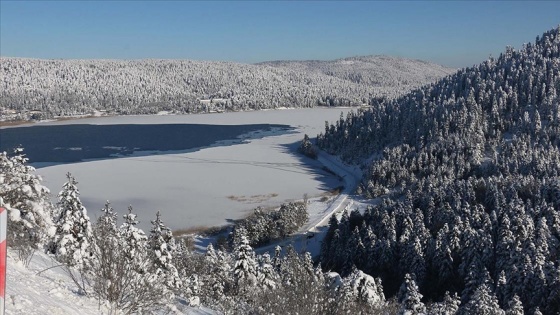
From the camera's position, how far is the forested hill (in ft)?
153

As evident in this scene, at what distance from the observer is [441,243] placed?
53.8 m

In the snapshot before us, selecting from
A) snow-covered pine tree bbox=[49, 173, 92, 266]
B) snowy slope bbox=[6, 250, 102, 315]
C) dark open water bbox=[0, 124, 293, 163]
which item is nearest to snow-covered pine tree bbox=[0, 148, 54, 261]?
snowy slope bbox=[6, 250, 102, 315]

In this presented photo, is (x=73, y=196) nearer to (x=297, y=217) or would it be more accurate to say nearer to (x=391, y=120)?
(x=297, y=217)

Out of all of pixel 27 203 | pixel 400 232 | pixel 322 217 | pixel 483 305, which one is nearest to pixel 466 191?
pixel 400 232

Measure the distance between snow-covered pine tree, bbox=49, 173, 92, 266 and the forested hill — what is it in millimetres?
22503

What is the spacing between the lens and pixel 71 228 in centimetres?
2330

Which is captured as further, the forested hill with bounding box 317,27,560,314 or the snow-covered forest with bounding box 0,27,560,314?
the forested hill with bounding box 317,27,560,314

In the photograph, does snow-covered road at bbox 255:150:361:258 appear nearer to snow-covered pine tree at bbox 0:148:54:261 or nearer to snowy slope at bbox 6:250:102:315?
snow-covered pine tree at bbox 0:148:54:261

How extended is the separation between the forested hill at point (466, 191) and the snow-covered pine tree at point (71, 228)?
2250cm

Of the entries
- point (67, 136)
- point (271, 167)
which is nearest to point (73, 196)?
point (271, 167)

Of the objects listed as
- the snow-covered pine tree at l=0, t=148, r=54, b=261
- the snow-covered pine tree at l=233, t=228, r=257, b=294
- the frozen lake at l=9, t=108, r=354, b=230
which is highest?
the snow-covered pine tree at l=0, t=148, r=54, b=261

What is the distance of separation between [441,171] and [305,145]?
41017mm

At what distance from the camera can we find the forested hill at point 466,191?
46.6 metres

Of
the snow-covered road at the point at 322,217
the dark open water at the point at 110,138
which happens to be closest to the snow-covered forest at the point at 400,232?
the snow-covered road at the point at 322,217
